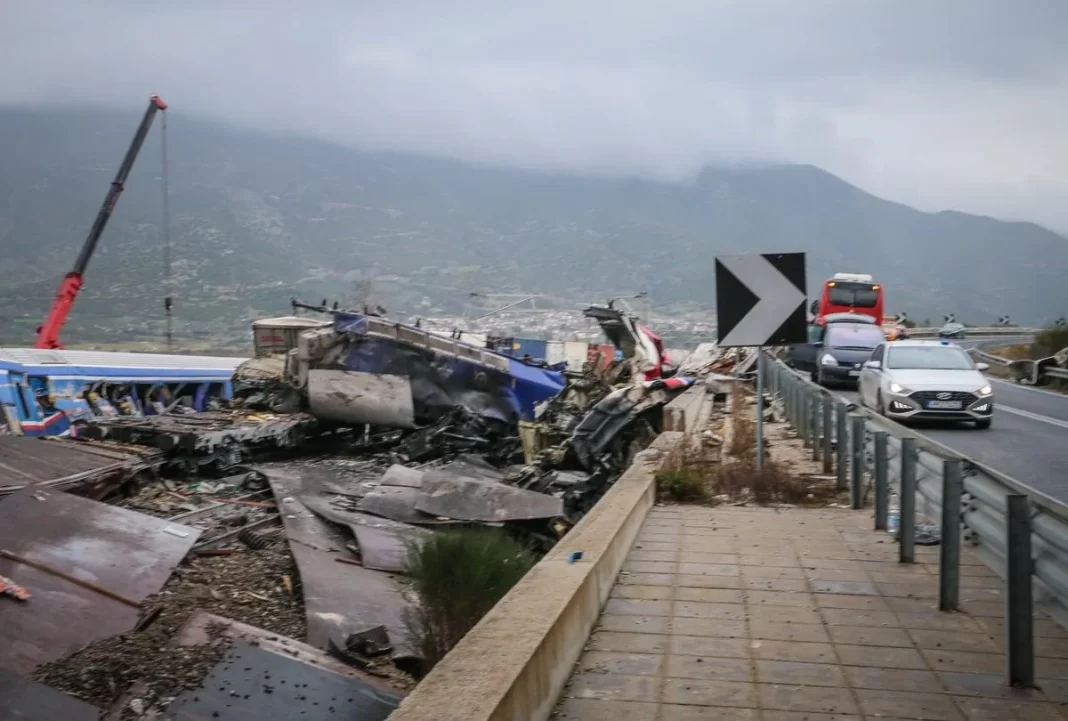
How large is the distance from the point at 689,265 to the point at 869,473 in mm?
121829

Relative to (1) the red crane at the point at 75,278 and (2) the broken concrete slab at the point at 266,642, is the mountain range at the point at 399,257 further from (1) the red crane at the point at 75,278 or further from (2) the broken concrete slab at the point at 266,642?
(2) the broken concrete slab at the point at 266,642

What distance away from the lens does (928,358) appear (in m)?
18.8

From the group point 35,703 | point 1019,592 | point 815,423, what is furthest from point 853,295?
point 35,703

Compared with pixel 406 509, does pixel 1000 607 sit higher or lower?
higher

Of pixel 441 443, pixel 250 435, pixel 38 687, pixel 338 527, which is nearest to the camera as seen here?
pixel 38 687

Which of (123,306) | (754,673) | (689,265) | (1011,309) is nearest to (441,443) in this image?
(754,673)

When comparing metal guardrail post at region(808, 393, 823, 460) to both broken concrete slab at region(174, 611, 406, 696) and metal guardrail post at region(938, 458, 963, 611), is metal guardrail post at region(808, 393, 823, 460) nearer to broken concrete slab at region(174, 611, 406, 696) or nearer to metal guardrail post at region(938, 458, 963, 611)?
metal guardrail post at region(938, 458, 963, 611)

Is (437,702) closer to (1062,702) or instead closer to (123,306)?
(1062,702)

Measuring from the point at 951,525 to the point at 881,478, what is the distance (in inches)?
97.7

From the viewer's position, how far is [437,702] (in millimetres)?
3410

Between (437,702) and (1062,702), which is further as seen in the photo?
(1062,702)

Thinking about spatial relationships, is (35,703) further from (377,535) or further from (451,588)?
(377,535)

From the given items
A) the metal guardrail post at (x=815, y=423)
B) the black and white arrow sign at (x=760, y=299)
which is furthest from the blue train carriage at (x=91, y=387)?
the black and white arrow sign at (x=760, y=299)

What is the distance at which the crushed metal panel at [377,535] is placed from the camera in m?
11.4
